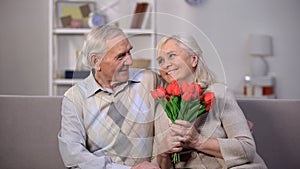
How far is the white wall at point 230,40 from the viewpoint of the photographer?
4.55m

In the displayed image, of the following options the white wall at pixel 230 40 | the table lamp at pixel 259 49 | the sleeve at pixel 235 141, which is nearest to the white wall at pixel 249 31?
the white wall at pixel 230 40

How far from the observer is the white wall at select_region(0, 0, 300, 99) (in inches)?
179

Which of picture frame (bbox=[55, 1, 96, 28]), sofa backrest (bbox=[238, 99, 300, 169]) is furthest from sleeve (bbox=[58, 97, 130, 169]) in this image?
picture frame (bbox=[55, 1, 96, 28])

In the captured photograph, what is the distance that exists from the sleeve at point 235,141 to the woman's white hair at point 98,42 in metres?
0.47

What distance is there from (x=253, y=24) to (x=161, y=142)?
11.2 feet

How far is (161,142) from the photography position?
4.86ft

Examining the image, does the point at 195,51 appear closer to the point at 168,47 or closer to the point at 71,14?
the point at 168,47

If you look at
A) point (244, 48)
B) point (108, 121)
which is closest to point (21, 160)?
point (108, 121)

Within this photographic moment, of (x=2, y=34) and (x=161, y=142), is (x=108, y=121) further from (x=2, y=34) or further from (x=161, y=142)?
(x=2, y=34)

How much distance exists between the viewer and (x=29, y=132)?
1.98 meters

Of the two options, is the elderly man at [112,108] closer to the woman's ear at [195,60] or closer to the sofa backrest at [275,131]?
the woman's ear at [195,60]

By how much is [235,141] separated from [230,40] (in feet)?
10.4

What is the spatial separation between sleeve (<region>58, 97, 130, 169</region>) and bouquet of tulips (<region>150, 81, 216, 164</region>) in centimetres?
26

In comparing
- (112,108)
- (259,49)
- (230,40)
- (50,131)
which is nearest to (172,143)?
(112,108)
